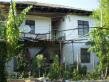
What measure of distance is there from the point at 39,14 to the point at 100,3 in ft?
22.6

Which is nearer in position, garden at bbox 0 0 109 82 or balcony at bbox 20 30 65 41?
garden at bbox 0 0 109 82

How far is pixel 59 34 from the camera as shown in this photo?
40.1m

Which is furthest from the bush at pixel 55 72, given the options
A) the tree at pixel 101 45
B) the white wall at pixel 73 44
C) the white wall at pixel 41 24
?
the white wall at pixel 41 24

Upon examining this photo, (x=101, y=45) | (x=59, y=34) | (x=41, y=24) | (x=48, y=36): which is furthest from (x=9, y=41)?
(x=59, y=34)

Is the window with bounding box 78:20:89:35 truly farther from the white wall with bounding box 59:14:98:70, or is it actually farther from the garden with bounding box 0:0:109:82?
the garden with bounding box 0:0:109:82

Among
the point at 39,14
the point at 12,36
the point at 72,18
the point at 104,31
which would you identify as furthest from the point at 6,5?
the point at 12,36

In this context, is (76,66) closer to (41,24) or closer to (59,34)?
(59,34)

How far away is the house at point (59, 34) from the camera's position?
122ft

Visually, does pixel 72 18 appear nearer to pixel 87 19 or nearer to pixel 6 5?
pixel 87 19

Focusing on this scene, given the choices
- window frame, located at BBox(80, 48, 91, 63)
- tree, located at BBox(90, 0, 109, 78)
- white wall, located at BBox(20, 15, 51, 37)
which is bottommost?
window frame, located at BBox(80, 48, 91, 63)

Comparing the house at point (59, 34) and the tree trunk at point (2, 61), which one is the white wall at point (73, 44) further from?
the tree trunk at point (2, 61)

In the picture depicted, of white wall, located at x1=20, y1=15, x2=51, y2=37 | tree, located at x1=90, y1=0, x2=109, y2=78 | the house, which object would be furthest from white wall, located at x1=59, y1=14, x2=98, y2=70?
tree, located at x1=90, y1=0, x2=109, y2=78

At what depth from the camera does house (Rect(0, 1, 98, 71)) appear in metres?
37.2

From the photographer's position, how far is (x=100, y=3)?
34.0 meters
